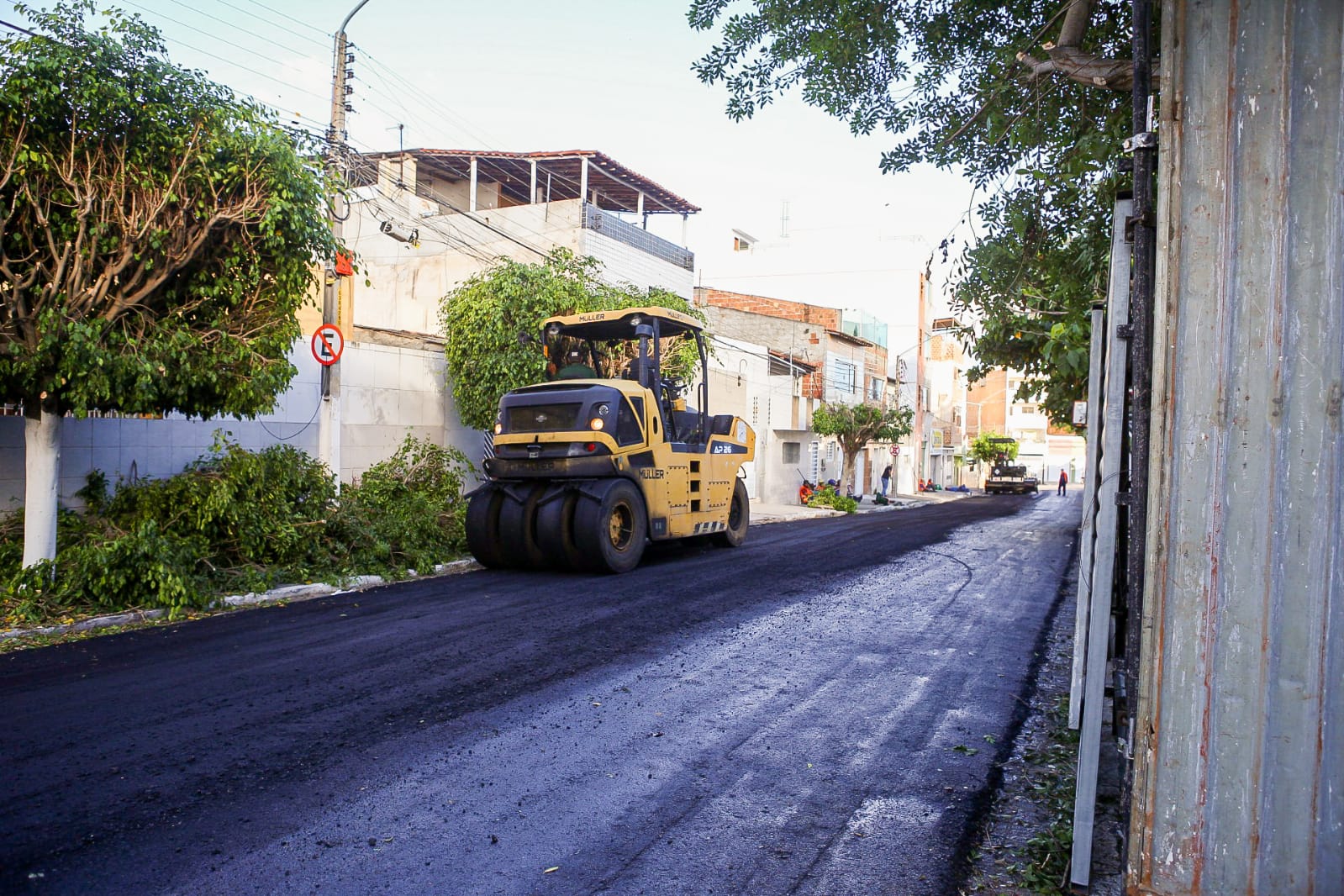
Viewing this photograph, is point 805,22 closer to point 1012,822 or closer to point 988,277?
point 988,277

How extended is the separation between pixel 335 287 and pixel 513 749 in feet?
31.2

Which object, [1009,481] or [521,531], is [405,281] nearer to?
[521,531]

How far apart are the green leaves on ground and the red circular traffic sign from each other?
1.40 metres

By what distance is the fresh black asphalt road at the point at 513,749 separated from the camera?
367 centimetres

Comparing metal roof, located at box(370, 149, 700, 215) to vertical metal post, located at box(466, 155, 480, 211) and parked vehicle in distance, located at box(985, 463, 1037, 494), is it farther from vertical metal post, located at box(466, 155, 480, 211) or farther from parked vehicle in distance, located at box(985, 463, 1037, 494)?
parked vehicle in distance, located at box(985, 463, 1037, 494)

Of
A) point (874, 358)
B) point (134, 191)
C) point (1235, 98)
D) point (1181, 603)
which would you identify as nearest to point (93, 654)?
point (134, 191)

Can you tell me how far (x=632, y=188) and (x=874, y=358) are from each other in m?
21.9

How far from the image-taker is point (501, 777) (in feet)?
15.0

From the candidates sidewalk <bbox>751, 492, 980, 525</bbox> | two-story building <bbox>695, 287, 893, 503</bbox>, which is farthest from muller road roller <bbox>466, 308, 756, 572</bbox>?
two-story building <bbox>695, 287, 893, 503</bbox>

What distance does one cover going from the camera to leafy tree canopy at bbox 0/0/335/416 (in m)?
7.89

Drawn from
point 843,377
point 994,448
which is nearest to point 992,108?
point 843,377

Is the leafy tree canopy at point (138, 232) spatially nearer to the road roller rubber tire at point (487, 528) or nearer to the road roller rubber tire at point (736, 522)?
the road roller rubber tire at point (487, 528)

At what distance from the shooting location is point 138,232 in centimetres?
834

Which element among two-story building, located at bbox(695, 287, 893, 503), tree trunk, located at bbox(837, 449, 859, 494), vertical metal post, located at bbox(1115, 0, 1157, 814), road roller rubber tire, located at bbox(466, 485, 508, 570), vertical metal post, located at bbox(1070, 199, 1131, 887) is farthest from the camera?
tree trunk, located at bbox(837, 449, 859, 494)
